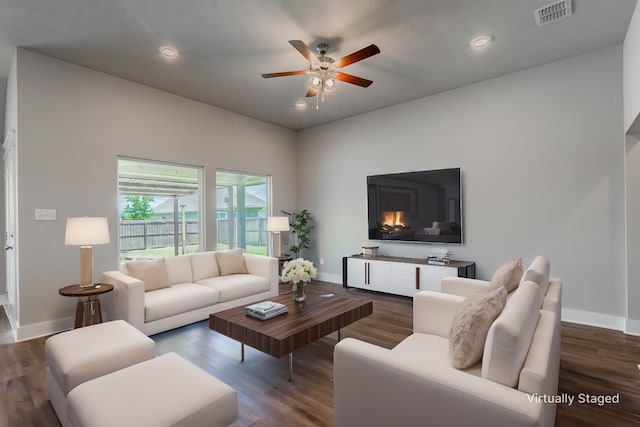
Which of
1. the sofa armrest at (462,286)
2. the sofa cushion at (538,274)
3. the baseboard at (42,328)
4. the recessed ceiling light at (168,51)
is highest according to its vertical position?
the recessed ceiling light at (168,51)

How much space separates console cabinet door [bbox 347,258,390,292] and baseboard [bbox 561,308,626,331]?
2153 millimetres

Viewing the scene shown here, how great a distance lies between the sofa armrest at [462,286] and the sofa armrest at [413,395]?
5.26 feet

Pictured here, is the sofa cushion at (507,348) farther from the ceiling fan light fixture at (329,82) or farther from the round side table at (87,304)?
the round side table at (87,304)

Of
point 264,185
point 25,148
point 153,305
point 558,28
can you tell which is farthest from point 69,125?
point 558,28

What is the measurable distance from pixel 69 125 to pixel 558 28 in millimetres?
5273

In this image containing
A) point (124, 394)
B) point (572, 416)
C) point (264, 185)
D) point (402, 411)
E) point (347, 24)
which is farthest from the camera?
point (264, 185)

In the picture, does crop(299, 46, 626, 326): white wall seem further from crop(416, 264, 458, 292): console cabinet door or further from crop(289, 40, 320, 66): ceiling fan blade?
crop(289, 40, 320, 66): ceiling fan blade

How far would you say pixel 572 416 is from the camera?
76.8 inches

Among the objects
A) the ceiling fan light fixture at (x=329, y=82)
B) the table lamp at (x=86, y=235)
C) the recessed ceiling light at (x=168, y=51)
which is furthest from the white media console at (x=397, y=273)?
the recessed ceiling light at (x=168, y=51)

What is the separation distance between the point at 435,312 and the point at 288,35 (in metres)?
2.86

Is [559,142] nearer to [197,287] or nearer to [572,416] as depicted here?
[572,416]

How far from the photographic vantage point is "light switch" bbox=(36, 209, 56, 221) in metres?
3.32

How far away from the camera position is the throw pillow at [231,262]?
4316 millimetres

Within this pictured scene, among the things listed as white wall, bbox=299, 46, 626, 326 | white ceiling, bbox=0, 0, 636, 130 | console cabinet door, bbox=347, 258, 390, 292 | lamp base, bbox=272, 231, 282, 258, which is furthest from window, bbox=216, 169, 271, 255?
white wall, bbox=299, 46, 626, 326
